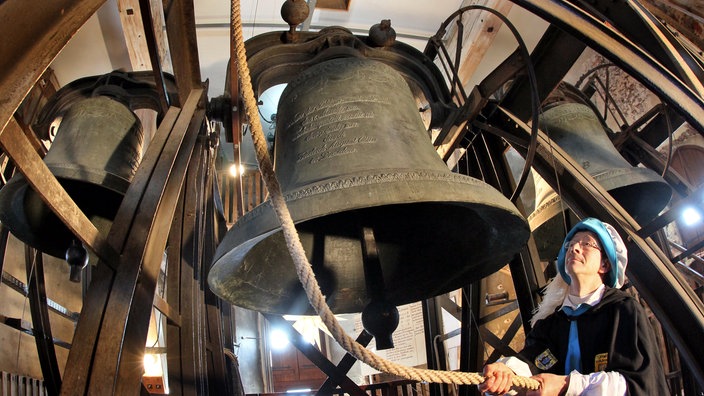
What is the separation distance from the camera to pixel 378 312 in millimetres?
1589

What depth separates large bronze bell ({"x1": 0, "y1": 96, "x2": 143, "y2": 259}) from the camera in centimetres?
190

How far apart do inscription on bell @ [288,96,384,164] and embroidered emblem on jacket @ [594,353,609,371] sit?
79 centimetres

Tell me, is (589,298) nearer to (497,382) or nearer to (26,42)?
(497,382)

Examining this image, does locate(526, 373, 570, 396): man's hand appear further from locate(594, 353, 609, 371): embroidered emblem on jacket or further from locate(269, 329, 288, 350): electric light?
locate(269, 329, 288, 350): electric light

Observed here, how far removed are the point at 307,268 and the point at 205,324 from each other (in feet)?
5.50

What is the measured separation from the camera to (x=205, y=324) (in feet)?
8.00

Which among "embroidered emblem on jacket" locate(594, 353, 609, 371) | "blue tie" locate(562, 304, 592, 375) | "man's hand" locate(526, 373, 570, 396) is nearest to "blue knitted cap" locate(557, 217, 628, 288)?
"blue tie" locate(562, 304, 592, 375)

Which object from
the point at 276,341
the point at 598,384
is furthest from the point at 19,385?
the point at 276,341

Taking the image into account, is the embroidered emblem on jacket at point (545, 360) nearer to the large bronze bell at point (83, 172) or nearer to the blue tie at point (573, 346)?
the blue tie at point (573, 346)

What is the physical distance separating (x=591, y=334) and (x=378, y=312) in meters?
0.57

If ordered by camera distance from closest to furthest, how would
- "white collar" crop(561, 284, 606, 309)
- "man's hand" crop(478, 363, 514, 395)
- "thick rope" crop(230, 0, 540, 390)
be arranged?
"thick rope" crop(230, 0, 540, 390), "man's hand" crop(478, 363, 514, 395), "white collar" crop(561, 284, 606, 309)

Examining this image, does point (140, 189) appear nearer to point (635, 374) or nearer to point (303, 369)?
point (635, 374)

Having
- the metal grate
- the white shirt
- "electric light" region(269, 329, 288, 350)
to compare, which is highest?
"electric light" region(269, 329, 288, 350)

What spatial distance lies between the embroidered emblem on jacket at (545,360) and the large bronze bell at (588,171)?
3.11ft
